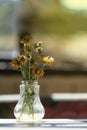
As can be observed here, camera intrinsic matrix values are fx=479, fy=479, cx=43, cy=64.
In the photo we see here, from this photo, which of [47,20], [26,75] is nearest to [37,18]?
[47,20]

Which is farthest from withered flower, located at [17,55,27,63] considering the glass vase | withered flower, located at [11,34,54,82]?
the glass vase

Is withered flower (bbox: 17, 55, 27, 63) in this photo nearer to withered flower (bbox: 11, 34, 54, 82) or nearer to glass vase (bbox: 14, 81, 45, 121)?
withered flower (bbox: 11, 34, 54, 82)

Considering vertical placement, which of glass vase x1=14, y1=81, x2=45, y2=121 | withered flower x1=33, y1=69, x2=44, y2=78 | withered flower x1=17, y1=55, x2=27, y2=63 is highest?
withered flower x1=17, y1=55, x2=27, y2=63

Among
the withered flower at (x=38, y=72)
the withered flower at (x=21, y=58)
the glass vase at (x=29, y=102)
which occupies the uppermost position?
the withered flower at (x=21, y=58)

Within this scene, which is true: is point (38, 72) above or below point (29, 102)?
above

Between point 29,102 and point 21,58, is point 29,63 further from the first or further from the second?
point 29,102

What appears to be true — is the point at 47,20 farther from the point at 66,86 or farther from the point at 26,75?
the point at 26,75

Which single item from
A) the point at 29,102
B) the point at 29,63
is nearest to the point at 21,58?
the point at 29,63

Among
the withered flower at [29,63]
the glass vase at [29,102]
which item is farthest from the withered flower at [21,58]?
the glass vase at [29,102]

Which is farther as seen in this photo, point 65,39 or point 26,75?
point 65,39

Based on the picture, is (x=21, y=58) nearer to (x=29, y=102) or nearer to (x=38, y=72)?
(x=38, y=72)

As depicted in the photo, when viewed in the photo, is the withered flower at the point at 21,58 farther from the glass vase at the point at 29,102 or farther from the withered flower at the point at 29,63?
the glass vase at the point at 29,102
